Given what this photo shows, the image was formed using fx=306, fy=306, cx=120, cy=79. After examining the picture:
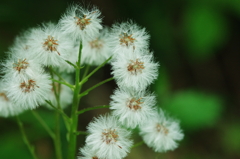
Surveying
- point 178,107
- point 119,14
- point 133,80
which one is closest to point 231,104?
point 178,107

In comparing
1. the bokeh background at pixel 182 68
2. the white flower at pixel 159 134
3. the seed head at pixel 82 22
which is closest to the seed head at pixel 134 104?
the white flower at pixel 159 134

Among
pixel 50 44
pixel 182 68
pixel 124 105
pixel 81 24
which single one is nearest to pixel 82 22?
pixel 81 24

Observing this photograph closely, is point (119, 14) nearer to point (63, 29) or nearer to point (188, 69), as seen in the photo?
point (188, 69)

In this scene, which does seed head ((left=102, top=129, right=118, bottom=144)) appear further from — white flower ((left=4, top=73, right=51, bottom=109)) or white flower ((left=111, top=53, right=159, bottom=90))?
white flower ((left=4, top=73, right=51, bottom=109))

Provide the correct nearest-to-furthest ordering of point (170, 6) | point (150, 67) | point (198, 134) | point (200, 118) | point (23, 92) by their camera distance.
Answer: point (23, 92) < point (150, 67) < point (200, 118) < point (170, 6) < point (198, 134)

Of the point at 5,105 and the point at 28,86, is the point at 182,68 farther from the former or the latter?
the point at 28,86

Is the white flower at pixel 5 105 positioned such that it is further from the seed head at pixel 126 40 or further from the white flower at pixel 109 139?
the seed head at pixel 126 40
